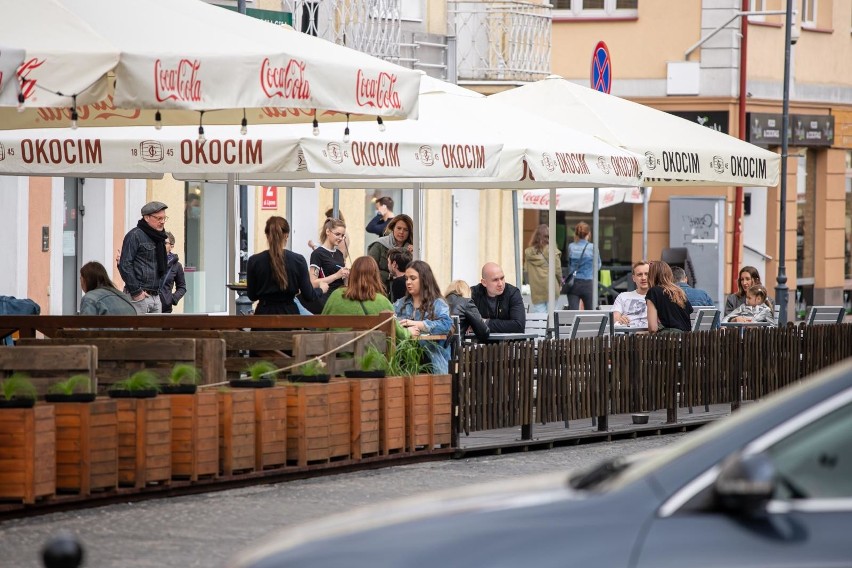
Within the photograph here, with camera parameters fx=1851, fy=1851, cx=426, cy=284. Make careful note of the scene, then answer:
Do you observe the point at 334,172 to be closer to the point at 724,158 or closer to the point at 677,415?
the point at 677,415

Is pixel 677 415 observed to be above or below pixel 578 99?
below

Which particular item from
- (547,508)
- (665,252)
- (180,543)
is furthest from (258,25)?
(665,252)

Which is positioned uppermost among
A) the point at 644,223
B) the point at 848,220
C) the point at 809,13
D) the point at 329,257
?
the point at 809,13

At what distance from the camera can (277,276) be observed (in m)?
14.6

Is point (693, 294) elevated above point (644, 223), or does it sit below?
below

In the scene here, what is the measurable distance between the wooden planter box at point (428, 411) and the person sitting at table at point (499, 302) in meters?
3.16

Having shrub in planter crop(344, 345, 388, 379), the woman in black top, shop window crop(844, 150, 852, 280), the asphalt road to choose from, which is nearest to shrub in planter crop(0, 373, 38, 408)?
the asphalt road

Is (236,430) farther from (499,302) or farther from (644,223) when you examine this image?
(644,223)

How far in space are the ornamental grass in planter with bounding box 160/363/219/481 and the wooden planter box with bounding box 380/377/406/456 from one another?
5.41 ft

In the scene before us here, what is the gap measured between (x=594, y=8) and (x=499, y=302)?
22800mm

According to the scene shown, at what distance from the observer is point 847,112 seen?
132 feet

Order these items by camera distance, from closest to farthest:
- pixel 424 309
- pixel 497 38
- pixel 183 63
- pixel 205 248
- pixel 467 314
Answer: pixel 183 63 < pixel 424 309 < pixel 467 314 < pixel 205 248 < pixel 497 38

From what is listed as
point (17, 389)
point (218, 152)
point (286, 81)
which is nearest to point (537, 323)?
point (218, 152)

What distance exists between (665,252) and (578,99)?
16459mm
